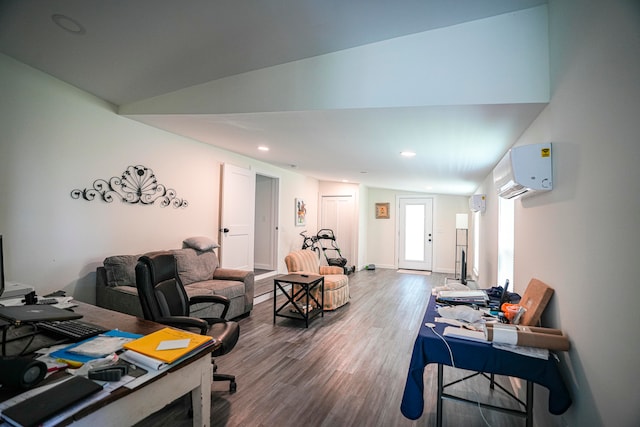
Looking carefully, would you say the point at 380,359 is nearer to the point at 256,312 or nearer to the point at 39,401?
the point at 256,312

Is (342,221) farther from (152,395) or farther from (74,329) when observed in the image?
(152,395)

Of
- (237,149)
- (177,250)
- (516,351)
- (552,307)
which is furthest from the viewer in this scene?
(237,149)

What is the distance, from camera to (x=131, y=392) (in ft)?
3.32

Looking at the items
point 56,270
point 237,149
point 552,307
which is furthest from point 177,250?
point 552,307

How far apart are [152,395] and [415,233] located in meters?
7.71

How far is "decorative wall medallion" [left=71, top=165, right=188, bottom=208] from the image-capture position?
3.11m

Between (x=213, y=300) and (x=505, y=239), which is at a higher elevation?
(x=505, y=239)

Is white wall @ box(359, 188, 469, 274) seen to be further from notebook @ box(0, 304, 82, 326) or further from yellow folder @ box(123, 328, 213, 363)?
notebook @ box(0, 304, 82, 326)

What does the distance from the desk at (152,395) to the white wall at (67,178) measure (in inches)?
70.6

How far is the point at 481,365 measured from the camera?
5.09ft

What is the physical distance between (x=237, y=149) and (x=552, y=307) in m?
4.15

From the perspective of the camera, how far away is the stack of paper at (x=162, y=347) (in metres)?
1.14

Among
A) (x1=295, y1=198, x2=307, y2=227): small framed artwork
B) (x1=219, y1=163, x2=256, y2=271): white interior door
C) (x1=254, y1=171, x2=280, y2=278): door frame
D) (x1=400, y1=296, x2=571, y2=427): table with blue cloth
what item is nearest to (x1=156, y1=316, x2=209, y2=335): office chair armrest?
(x1=400, y1=296, x2=571, y2=427): table with blue cloth

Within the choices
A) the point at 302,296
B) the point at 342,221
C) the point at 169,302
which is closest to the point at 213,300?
the point at 169,302
